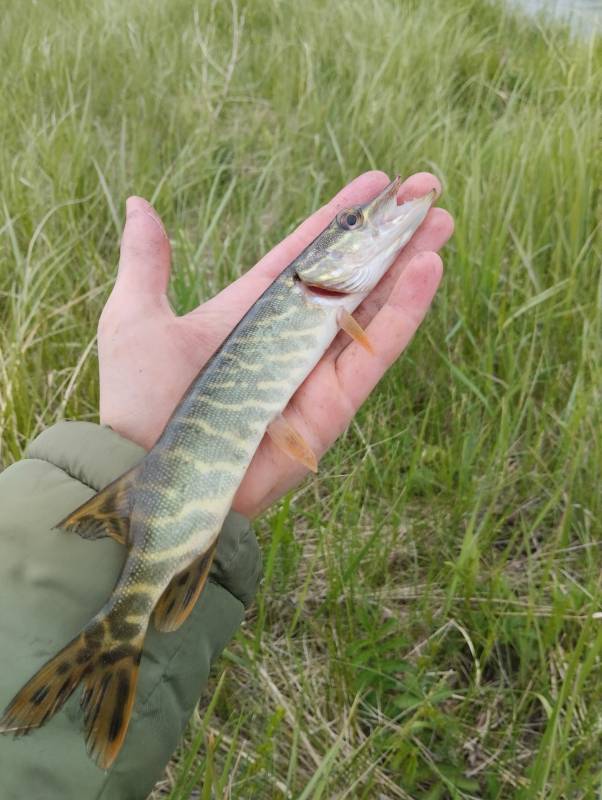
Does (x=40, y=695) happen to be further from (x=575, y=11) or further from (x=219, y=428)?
(x=575, y=11)

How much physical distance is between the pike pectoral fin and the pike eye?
98 cm

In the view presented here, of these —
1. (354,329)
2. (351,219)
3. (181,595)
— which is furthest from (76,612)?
(351,219)

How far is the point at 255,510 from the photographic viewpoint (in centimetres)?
172

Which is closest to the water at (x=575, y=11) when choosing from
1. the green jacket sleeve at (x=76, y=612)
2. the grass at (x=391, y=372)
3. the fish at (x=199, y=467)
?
the grass at (x=391, y=372)

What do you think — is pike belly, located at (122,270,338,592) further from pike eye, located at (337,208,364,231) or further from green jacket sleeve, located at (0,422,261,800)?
pike eye, located at (337,208,364,231)

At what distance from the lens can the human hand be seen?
67.5 inches

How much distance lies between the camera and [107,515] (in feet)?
4.27

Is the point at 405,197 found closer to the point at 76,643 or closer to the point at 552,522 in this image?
the point at 552,522

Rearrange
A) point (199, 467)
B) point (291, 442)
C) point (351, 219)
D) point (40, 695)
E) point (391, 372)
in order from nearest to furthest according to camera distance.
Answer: point (40, 695) → point (199, 467) → point (291, 442) → point (351, 219) → point (391, 372)

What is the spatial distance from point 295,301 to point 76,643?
976 mm

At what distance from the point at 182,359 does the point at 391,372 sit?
0.69 meters

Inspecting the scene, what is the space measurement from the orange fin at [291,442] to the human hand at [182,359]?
106 millimetres

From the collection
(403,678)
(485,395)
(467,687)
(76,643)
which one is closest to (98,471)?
(76,643)

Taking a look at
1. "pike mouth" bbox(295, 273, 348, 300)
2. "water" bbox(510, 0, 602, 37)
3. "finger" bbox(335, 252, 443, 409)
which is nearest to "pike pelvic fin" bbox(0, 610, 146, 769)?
"finger" bbox(335, 252, 443, 409)
